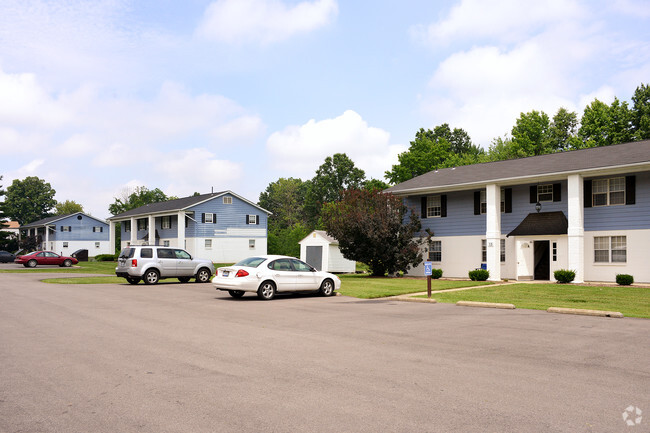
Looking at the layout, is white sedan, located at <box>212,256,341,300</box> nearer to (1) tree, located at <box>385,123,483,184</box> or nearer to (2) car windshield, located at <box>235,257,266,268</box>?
(2) car windshield, located at <box>235,257,266,268</box>

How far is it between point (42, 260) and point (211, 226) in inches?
654

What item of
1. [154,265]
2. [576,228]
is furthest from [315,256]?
[576,228]

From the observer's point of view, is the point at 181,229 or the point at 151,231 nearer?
the point at 181,229

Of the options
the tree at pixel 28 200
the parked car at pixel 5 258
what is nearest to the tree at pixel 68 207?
the tree at pixel 28 200

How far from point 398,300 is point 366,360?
1041 centimetres

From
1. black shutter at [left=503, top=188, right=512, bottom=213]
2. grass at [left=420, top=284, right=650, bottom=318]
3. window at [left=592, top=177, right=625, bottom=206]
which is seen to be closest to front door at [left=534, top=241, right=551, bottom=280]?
black shutter at [left=503, top=188, right=512, bottom=213]

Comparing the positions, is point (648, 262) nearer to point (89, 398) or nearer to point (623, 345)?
point (623, 345)

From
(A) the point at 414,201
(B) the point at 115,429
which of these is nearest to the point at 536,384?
(B) the point at 115,429

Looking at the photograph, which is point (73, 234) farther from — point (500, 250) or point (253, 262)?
point (253, 262)

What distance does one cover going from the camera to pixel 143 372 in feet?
23.3

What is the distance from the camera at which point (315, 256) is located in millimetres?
42062

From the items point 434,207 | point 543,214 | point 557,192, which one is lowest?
point 543,214

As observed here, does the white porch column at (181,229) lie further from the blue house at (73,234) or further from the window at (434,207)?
the window at (434,207)

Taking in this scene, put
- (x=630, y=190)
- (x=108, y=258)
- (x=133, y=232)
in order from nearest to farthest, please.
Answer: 1. (x=630, y=190)
2. (x=108, y=258)
3. (x=133, y=232)
